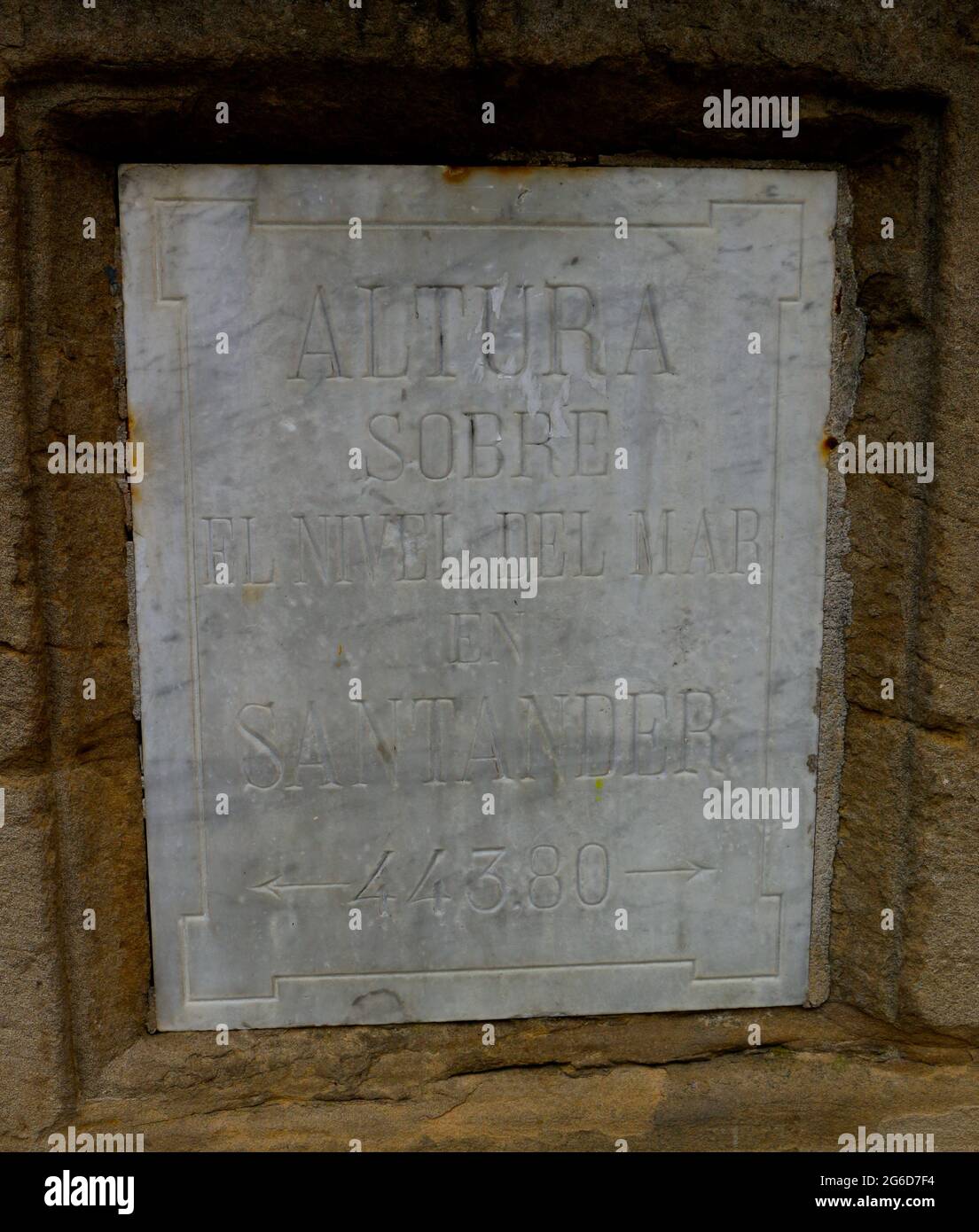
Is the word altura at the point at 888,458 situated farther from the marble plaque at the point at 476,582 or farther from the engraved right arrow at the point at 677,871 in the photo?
the engraved right arrow at the point at 677,871

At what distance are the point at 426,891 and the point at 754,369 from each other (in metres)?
1.34

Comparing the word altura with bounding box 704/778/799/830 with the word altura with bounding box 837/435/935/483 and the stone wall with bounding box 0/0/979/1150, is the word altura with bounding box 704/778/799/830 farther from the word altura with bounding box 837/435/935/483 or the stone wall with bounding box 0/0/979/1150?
the word altura with bounding box 837/435/935/483

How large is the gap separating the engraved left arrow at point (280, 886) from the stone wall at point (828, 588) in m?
0.28

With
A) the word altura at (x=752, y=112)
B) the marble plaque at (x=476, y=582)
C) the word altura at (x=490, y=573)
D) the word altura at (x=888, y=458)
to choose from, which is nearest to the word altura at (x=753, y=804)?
the marble plaque at (x=476, y=582)

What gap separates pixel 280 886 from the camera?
7.07ft

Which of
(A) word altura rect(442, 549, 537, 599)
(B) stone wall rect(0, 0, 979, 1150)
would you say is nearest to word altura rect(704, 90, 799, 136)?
(B) stone wall rect(0, 0, 979, 1150)

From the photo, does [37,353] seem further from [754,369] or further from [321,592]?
[754,369]

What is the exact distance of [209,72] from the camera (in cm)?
183

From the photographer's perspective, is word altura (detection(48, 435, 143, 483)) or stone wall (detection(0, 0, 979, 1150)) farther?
word altura (detection(48, 435, 143, 483))

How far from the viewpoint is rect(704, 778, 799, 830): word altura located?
2.20 m

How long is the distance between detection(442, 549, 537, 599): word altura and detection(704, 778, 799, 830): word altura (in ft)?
2.04

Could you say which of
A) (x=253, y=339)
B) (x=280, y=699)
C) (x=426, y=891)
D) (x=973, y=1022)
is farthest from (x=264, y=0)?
(x=973, y=1022)

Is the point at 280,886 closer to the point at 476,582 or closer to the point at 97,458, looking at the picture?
the point at 476,582

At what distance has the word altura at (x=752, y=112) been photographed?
192 centimetres
